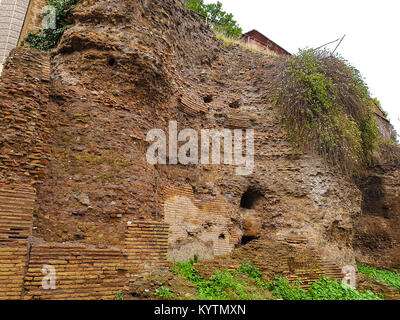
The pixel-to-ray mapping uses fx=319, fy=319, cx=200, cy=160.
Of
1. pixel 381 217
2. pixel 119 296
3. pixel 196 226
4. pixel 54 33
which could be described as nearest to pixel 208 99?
pixel 196 226

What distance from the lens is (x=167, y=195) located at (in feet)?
23.6

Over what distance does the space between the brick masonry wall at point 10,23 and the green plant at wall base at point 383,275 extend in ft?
48.1

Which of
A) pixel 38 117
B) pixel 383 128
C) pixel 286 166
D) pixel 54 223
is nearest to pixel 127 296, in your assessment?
pixel 54 223

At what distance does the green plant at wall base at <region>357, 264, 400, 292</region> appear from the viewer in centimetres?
917

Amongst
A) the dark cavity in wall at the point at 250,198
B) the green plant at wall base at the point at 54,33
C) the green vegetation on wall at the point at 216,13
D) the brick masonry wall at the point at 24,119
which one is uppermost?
the green vegetation on wall at the point at 216,13

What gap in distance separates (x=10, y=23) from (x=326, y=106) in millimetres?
11859

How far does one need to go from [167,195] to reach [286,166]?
12.4ft

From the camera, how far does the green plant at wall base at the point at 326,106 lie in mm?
8930

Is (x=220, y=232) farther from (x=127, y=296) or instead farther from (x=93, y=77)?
(x=93, y=77)

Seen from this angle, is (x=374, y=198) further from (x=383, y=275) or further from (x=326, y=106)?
(x=326, y=106)

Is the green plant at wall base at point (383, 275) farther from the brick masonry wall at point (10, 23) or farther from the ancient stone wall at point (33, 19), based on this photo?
the brick masonry wall at point (10, 23)

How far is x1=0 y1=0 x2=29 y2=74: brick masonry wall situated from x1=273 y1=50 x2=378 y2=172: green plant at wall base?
9.82 meters

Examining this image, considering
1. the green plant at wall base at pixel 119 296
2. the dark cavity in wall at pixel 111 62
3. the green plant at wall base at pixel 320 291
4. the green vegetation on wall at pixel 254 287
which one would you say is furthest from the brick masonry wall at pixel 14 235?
the green plant at wall base at pixel 320 291

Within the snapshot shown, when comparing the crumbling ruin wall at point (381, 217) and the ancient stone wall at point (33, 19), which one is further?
the crumbling ruin wall at point (381, 217)
